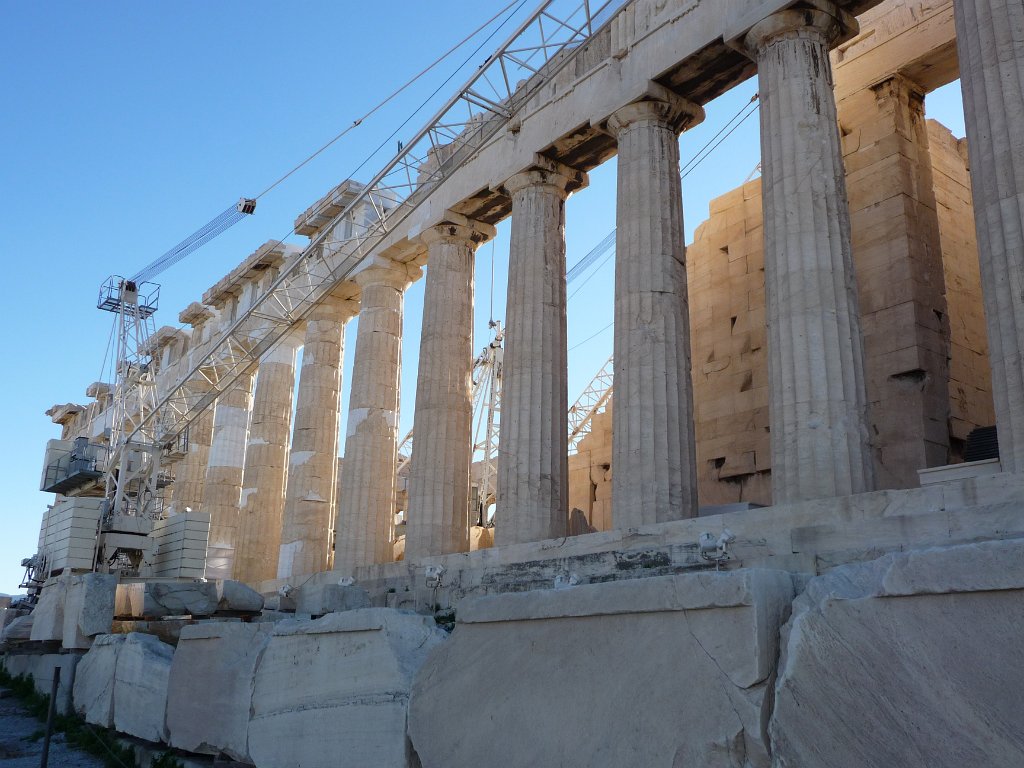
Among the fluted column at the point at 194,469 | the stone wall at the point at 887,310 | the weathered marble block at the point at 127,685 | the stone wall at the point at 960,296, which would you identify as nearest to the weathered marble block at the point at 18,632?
the weathered marble block at the point at 127,685

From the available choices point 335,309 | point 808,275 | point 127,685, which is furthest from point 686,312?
point 335,309

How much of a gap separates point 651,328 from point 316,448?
51.8 ft

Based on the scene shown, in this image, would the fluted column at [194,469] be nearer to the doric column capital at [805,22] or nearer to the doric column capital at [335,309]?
the doric column capital at [335,309]

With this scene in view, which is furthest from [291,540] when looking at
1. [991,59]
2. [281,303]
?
[991,59]

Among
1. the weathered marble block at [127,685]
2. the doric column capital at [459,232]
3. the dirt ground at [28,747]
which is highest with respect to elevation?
the doric column capital at [459,232]

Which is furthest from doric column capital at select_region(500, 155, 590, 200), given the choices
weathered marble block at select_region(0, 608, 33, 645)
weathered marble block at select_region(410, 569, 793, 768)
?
weathered marble block at select_region(410, 569, 793, 768)

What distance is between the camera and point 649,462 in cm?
1867

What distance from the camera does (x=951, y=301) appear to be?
910 inches

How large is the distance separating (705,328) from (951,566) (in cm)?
2365

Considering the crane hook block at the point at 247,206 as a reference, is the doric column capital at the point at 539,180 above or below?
below

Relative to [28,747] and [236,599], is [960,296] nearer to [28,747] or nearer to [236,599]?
[236,599]

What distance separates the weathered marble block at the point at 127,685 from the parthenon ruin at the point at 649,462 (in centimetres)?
8

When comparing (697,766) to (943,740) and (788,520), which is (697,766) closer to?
(943,740)

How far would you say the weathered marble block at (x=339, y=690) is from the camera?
722 cm
